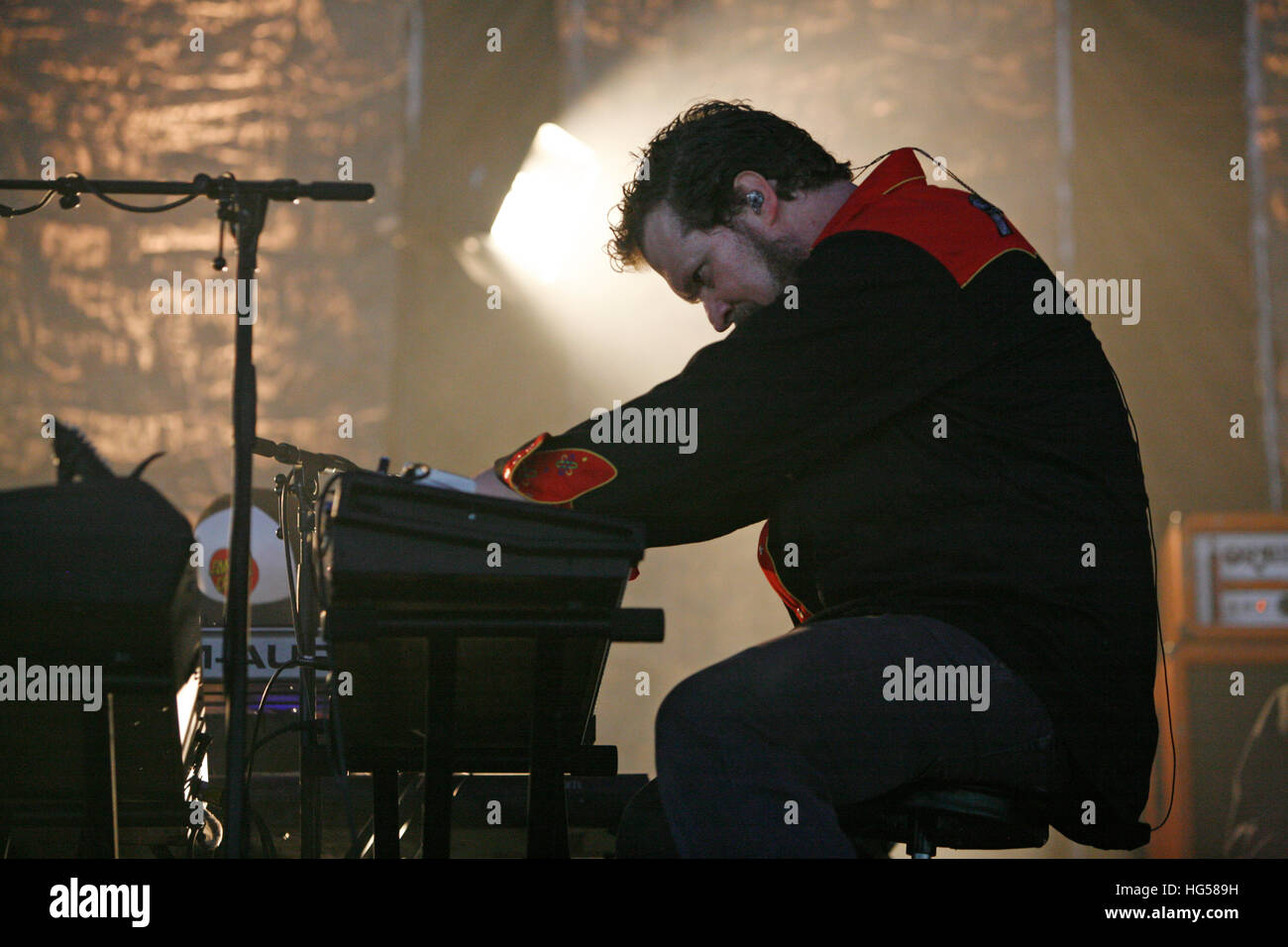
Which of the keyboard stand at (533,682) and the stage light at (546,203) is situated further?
the stage light at (546,203)

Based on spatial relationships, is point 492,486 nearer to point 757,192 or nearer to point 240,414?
point 240,414

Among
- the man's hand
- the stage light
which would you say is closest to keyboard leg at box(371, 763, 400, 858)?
the man's hand

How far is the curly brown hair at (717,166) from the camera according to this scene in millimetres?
1862

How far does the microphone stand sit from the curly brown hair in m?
0.51

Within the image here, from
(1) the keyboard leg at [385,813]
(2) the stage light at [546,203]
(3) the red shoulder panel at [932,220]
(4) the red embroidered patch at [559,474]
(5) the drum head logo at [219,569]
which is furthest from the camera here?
(2) the stage light at [546,203]

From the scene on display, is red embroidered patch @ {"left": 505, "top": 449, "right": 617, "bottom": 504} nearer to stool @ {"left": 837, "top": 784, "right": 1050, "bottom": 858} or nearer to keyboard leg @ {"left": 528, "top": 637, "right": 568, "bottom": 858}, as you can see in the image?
keyboard leg @ {"left": 528, "top": 637, "right": 568, "bottom": 858}

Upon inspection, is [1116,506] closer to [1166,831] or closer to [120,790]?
[120,790]

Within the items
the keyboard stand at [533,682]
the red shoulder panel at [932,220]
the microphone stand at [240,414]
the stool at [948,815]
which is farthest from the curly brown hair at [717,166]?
the stool at [948,815]

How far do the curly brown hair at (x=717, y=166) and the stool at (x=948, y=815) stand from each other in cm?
94

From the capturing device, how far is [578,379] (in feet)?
16.3

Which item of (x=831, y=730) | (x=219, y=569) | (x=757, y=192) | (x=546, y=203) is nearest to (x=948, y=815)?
(x=831, y=730)

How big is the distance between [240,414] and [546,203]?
333 cm

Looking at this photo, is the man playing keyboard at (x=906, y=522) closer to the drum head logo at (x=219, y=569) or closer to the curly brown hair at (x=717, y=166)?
the curly brown hair at (x=717, y=166)

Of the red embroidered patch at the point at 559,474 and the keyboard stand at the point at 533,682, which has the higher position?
the red embroidered patch at the point at 559,474
